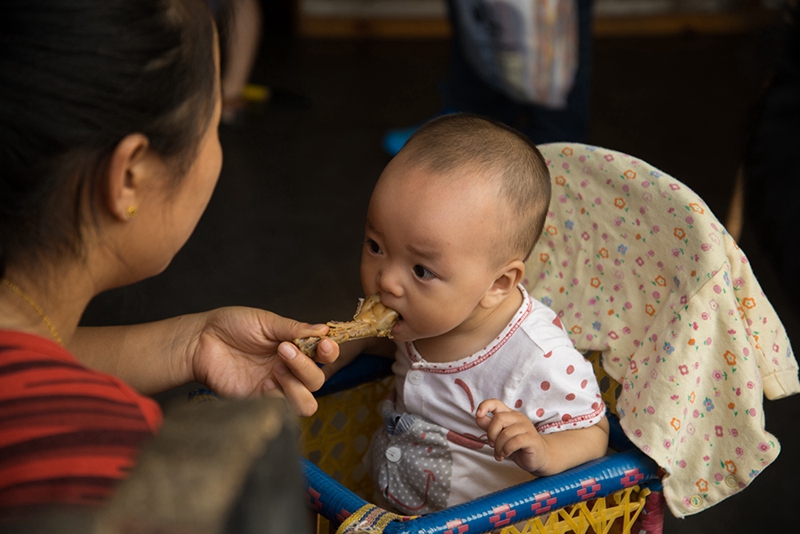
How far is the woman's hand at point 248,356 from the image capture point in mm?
872

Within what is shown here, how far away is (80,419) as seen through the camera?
1.66 ft

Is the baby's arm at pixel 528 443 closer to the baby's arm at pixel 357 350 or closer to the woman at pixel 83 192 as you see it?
the baby's arm at pixel 357 350

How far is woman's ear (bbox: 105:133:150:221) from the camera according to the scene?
597 millimetres

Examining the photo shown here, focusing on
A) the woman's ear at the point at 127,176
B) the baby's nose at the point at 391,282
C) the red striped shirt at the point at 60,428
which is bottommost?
the baby's nose at the point at 391,282

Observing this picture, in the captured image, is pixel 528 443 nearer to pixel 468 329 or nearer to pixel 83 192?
pixel 468 329

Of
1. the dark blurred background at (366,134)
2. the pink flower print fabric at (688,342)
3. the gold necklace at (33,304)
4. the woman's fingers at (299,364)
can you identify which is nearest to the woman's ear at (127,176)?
the gold necklace at (33,304)

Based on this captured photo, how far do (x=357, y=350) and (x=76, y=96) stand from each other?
602 mm

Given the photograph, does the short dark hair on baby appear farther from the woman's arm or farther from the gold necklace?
the gold necklace

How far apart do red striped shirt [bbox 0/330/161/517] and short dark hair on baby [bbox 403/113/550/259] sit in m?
0.48

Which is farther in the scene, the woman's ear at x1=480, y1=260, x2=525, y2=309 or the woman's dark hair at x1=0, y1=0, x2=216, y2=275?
the woman's ear at x1=480, y1=260, x2=525, y2=309

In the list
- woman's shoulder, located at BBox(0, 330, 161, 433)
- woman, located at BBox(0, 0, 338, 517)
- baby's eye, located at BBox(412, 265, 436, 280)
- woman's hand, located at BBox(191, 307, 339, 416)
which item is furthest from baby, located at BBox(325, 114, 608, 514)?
woman's shoulder, located at BBox(0, 330, 161, 433)

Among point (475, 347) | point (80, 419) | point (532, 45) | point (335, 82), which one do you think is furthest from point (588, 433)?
point (335, 82)

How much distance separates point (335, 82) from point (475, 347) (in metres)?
2.71

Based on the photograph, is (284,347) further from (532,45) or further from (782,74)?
(532,45)
